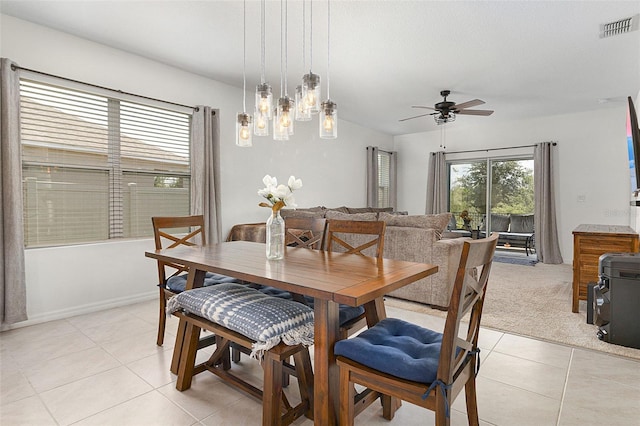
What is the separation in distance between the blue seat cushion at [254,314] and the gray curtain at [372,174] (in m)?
5.42

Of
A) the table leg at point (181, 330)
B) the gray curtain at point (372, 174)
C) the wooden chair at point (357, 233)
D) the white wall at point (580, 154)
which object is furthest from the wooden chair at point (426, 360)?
the white wall at point (580, 154)

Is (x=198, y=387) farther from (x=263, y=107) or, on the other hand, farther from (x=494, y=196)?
(x=494, y=196)

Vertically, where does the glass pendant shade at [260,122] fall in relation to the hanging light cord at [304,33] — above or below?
below

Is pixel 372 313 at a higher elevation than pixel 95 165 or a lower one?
lower

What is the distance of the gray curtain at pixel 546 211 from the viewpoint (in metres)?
5.99

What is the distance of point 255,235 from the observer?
4.33m

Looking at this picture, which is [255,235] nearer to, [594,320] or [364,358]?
[364,358]

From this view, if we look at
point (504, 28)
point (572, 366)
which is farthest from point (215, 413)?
point (504, 28)

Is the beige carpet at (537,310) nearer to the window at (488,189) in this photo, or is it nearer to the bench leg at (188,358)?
the window at (488,189)

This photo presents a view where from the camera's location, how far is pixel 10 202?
276cm

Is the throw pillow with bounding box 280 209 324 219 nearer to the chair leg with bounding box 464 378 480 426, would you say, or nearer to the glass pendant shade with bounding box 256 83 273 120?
the glass pendant shade with bounding box 256 83 273 120

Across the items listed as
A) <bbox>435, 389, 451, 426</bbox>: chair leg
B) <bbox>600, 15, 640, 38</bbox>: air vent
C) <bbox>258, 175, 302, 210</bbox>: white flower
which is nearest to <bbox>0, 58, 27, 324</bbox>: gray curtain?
<bbox>258, 175, 302, 210</bbox>: white flower

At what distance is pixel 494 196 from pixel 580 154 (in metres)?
1.57

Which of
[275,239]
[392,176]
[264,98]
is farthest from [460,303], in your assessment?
[392,176]
